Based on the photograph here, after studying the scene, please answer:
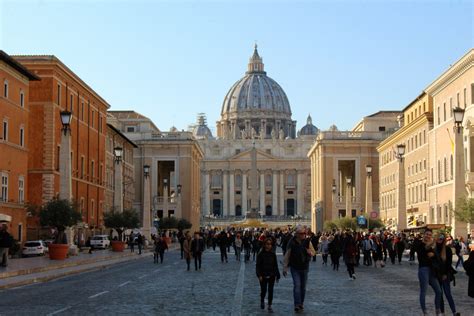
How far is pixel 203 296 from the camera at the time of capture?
22.6m

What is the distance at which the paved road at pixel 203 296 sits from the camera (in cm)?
1882

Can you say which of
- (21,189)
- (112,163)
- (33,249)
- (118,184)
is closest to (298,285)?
(33,249)

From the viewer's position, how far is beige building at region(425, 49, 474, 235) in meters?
61.0

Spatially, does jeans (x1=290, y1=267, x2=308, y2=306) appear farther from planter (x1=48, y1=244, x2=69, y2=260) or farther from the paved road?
planter (x1=48, y1=244, x2=69, y2=260)

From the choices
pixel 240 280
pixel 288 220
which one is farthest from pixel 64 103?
pixel 288 220

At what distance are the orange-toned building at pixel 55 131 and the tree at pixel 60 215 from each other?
5207 mm

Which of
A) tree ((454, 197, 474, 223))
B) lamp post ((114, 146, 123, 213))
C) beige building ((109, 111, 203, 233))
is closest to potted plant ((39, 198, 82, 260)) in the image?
lamp post ((114, 146, 123, 213))

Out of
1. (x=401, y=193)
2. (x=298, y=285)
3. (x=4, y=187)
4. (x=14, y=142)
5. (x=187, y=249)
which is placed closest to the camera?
(x=298, y=285)

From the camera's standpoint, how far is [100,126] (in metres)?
82.6

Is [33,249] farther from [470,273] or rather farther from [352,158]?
[352,158]

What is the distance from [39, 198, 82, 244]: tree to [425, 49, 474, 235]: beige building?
2222 centimetres

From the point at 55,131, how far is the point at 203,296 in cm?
4360

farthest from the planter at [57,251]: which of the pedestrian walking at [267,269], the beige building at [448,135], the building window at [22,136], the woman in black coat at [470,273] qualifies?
the woman in black coat at [470,273]

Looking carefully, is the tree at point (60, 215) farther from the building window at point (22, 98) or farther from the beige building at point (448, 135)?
the beige building at point (448, 135)
